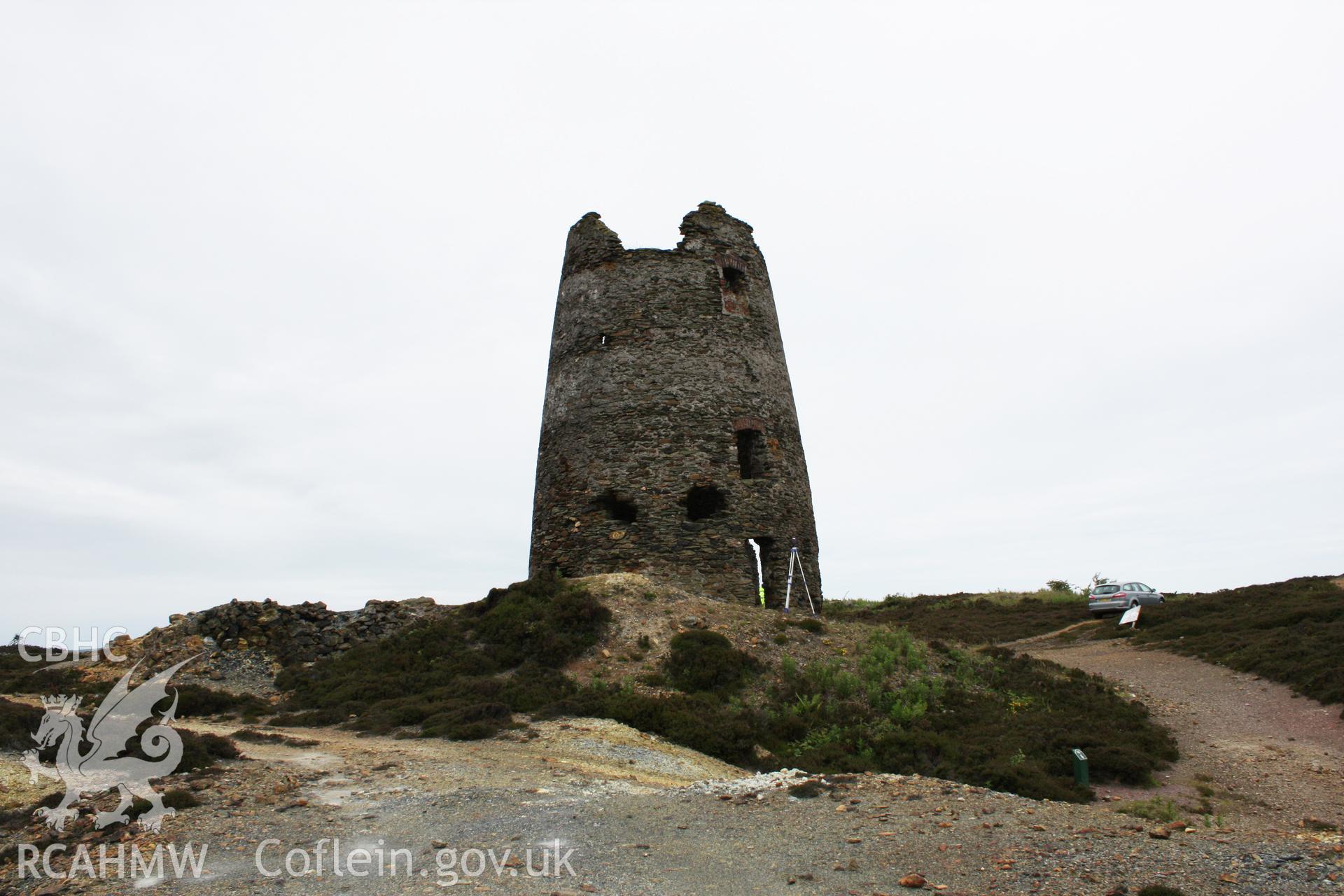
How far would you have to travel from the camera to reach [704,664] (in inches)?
539

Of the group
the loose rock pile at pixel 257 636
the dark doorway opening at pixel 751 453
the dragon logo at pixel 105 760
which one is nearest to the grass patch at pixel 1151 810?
the dragon logo at pixel 105 760

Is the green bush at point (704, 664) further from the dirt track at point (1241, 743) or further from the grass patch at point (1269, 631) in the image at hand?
the grass patch at point (1269, 631)

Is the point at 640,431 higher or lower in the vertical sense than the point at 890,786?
higher

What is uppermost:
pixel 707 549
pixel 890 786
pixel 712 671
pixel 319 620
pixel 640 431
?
pixel 640 431

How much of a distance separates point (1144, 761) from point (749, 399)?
417 inches

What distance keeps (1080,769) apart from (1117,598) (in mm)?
18878

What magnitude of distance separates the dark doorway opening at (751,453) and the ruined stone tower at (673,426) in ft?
0.11

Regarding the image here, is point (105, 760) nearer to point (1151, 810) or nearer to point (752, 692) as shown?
point (752, 692)

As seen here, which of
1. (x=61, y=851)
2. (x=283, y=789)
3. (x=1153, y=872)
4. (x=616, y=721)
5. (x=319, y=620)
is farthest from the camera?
(x=319, y=620)

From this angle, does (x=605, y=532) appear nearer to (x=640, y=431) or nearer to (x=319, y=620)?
(x=640, y=431)

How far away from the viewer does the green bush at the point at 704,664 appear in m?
13.4

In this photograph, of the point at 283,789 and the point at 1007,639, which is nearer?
the point at 283,789

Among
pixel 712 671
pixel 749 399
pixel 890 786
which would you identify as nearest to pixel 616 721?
pixel 712 671

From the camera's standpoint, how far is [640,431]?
1859 centimetres
